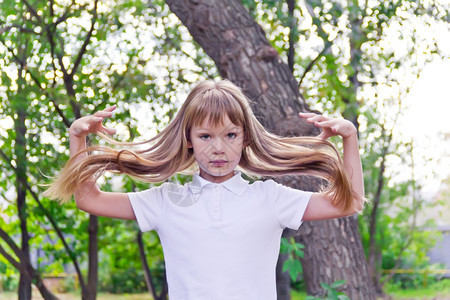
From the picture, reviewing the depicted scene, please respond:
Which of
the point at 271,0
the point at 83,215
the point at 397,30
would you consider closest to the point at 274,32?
the point at 397,30

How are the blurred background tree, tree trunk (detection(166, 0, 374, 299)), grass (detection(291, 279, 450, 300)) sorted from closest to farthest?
tree trunk (detection(166, 0, 374, 299)), the blurred background tree, grass (detection(291, 279, 450, 300))

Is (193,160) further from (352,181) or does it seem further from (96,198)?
(352,181)

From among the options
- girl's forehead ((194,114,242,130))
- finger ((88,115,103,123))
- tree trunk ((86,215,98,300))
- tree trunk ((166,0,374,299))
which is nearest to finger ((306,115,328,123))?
girl's forehead ((194,114,242,130))

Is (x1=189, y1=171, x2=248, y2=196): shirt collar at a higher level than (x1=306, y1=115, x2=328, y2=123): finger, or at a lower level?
lower

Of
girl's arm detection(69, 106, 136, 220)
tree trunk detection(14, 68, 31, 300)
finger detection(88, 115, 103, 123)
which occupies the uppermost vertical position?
tree trunk detection(14, 68, 31, 300)

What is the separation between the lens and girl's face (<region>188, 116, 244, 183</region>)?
7.80 ft

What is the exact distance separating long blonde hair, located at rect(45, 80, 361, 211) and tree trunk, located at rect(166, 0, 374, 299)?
1.51 meters

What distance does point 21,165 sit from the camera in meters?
5.65

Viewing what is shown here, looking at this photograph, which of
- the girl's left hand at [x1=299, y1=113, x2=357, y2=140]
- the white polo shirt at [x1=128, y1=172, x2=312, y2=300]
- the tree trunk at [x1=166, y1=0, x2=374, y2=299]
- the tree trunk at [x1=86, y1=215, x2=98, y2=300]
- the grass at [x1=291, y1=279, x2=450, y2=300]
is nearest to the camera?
the white polo shirt at [x1=128, y1=172, x2=312, y2=300]

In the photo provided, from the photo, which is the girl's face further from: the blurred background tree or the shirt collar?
the blurred background tree

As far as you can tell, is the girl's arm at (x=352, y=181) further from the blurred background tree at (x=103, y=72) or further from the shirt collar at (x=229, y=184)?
the blurred background tree at (x=103, y=72)

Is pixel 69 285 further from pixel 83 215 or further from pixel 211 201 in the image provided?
pixel 211 201

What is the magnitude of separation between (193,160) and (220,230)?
35 cm

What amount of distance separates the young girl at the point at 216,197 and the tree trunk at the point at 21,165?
2.96 metres
